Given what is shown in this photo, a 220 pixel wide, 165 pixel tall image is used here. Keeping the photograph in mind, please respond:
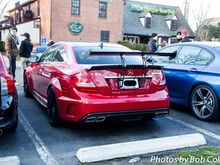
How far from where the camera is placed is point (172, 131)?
5.38 metres

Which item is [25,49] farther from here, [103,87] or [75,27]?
[75,27]

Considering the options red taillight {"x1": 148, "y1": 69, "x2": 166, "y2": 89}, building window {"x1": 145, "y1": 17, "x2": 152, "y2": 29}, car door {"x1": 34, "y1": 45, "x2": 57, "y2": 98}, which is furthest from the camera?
building window {"x1": 145, "y1": 17, "x2": 152, "y2": 29}

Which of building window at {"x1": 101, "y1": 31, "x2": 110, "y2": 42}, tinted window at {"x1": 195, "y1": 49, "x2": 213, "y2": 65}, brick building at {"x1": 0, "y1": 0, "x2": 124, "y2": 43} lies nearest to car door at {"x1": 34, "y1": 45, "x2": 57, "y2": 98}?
tinted window at {"x1": 195, "y1": 49, "x2": 213, "y2": 65}

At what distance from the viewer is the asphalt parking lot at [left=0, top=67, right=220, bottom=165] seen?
4.23m

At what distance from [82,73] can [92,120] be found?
0.69 m

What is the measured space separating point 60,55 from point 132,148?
2.34 metres

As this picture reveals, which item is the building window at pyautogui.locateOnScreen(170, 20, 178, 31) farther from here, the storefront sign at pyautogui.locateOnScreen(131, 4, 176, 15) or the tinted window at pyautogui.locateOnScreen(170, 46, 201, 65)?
the tinted window at pyautogui.locateOnScreen(170, 46, 201, 65)

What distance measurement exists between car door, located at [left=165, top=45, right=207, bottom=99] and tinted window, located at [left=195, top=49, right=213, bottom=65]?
8 centimetres

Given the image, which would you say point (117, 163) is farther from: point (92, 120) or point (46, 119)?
point (46, 119)

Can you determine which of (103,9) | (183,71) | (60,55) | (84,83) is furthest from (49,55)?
(103,9)

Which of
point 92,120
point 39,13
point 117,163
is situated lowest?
point 117,163

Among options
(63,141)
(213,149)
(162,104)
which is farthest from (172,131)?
(63,141)

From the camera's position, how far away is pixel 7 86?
437 centimetres

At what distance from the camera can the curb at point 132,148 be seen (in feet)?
13.0
